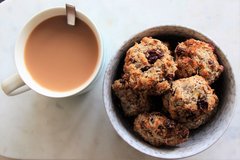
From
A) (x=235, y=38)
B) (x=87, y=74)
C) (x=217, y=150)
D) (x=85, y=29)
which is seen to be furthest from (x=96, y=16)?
(x=217, y=150)

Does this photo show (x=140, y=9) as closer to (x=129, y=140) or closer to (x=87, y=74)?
(x=87, y=74)

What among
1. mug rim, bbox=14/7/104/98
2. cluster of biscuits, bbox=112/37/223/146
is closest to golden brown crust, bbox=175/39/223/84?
cluster of biscuits, bbox=112/37/223/146

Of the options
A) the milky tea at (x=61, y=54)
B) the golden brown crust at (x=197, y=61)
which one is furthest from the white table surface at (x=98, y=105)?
the golden brown crust at (x=197, y=61)

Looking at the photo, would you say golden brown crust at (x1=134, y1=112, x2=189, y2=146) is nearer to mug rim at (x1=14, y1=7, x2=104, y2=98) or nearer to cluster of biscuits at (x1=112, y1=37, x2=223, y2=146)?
cluster of biscuits at (x1=112, y1=37, x2=223, y2=146)

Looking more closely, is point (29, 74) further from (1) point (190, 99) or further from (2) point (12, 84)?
(1) point (190, 99)

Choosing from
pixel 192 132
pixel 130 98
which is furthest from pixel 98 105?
pixel 192 132

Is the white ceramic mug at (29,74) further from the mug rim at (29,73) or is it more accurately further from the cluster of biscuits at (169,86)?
the cluster of biscuits at (169,86)
